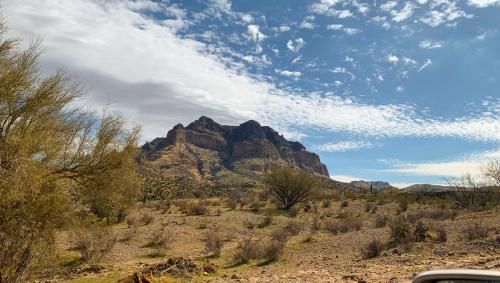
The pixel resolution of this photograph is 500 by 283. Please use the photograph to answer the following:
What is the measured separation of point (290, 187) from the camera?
135 ft

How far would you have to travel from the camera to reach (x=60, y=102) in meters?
13.5

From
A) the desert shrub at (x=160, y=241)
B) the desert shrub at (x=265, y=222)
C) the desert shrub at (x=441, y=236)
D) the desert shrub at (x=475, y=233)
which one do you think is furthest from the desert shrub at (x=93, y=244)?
the desert shrub at (x=475, y=233)

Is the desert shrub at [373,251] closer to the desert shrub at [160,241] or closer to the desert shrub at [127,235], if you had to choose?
the desert shrub at [160,241]

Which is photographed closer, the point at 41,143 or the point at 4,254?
the point at 4,254

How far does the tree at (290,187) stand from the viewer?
4112 centimetres

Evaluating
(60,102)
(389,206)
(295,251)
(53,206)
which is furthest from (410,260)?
(389,206)

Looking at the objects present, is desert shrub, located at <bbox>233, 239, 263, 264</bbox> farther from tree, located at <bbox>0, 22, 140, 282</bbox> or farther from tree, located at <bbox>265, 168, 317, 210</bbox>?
tree, located at <bbox>265, 168, 317, 210</bbox>

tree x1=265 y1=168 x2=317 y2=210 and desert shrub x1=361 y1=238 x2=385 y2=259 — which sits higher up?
tree x1=265 y1=168 x2=317 y2=210

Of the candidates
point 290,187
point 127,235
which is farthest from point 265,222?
point 290,187

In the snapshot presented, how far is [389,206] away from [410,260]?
24.6 metres

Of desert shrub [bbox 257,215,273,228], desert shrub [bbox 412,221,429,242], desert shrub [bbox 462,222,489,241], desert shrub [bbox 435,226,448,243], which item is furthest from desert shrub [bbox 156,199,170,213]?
desert shrub [bbox 462,222,489,241]

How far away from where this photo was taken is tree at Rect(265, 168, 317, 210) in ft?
135

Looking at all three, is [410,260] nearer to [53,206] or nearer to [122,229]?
[53,206]

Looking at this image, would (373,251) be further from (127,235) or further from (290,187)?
→ (290,187)
